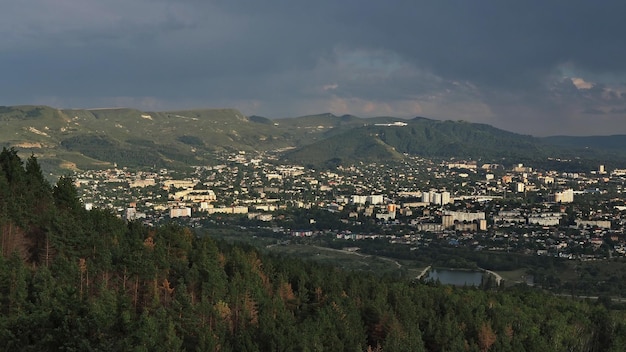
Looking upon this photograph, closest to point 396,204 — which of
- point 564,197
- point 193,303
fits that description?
point 564,197

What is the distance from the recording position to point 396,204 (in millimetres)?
93562

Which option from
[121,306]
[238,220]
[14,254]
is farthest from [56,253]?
[238,220]

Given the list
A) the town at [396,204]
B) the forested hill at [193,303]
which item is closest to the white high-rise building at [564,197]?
the town at [396,204]

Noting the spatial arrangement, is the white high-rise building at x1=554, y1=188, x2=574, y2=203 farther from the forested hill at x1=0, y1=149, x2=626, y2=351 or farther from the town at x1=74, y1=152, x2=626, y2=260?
the forested hill at x1=0, y1=149, x2=626, y2=351

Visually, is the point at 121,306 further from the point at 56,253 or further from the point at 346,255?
the point at 346,255

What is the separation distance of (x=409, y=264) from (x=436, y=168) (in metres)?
104

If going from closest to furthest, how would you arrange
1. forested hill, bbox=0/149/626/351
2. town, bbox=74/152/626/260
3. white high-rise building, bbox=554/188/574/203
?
forested hill, bbox=0/149/626/351 < town, bbox=74/152/626/260 < white high-rise building, bbox=554/188/574/203

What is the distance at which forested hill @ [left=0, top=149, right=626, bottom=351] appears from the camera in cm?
1659

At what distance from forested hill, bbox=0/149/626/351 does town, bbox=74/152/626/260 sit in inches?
1263

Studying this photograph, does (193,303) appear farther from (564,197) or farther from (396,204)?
(564,197)

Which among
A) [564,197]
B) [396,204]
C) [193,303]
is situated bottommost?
[396,204]

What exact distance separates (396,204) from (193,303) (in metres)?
74.9

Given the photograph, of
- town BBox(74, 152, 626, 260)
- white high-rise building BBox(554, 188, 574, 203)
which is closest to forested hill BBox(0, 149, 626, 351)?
town BBox(74, 152, 626, 260)

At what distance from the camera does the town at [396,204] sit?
227 feet
